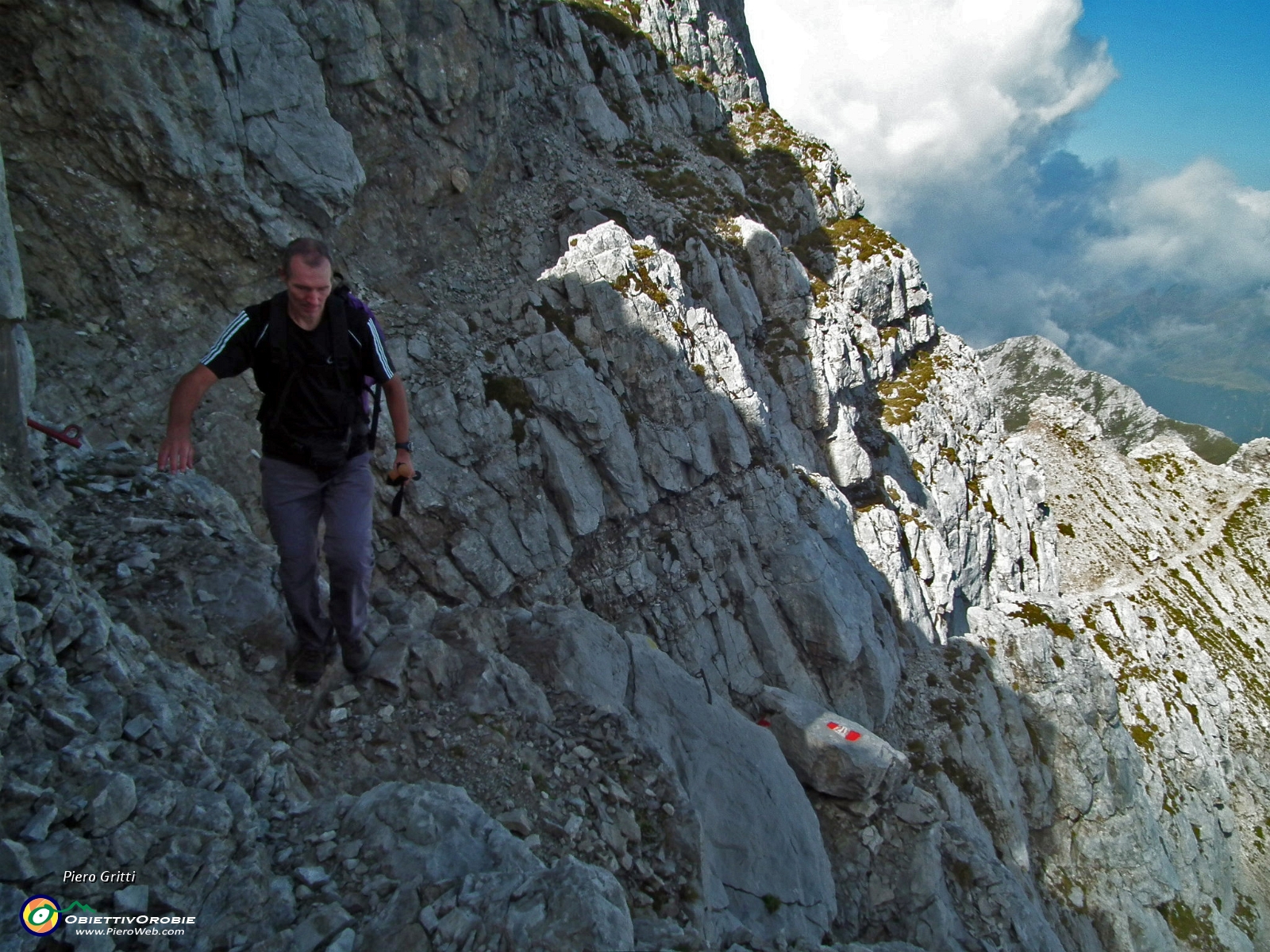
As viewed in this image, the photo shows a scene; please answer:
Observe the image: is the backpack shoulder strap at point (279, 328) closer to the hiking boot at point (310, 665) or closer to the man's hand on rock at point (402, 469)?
the man's hand on rock at point (402, 469)

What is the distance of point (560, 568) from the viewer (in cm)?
2230

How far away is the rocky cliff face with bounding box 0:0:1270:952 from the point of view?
6004mm

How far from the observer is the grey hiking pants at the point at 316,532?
24.1 ft

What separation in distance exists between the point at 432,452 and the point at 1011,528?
4606 centimetres

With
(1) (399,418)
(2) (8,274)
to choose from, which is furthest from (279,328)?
(2) (8,274)

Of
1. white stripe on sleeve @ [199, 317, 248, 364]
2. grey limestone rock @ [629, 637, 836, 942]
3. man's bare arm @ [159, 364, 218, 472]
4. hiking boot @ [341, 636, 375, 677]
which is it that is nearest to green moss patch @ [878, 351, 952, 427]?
grey limestone rock @ [629, 637, 836, 942]

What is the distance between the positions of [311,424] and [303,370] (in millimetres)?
581

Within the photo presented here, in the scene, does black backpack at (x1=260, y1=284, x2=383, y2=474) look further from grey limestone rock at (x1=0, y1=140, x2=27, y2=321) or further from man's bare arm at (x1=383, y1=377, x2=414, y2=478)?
grey limestone rock at (x1=0, y1=140, x2=27, y2=321)

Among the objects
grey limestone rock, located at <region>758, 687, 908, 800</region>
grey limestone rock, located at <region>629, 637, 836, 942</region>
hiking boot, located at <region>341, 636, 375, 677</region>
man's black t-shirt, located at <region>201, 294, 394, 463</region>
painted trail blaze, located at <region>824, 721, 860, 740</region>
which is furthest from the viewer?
painted trail blaze, located at <region>824, 721, 860, 740</region>

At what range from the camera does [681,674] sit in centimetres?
1356

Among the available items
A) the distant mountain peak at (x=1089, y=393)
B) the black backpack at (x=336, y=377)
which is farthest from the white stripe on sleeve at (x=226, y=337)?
the distant mountain peak at (x=1089, y=393)

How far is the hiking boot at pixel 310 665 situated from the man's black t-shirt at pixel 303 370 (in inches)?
102

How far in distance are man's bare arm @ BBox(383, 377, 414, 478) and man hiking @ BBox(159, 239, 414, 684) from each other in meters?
0.02

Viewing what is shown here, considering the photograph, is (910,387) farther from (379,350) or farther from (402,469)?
(379,350)
